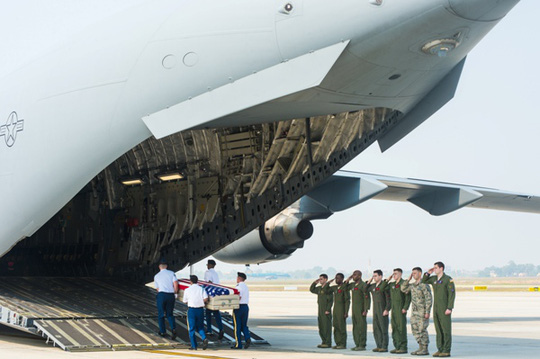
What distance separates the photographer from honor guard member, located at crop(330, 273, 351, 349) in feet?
40.0

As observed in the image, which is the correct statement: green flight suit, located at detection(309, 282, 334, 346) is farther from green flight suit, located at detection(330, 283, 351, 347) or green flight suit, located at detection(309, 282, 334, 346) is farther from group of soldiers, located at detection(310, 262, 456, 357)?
green flight suit, located at detection(330, 283, 351, 347)

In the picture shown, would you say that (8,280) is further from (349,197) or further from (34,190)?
(349,197)

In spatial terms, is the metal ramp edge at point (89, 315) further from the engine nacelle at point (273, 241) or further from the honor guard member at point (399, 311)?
the engine nacelle at point (273, 241)

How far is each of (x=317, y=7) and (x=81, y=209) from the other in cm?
884

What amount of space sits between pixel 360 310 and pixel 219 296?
2213 mm

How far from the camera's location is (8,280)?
551 inches

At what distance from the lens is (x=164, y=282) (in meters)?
12.1

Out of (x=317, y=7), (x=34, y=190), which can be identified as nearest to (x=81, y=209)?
(x=34, y=190)

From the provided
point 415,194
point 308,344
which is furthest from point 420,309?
point 415,194

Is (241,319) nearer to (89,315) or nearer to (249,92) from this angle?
(89,315)

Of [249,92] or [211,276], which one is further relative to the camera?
[211,276]

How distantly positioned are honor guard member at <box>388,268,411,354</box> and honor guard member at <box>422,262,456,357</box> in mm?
517

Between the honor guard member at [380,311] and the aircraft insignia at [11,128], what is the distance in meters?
6.04

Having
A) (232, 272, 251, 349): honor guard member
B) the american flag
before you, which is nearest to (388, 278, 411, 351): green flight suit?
(232, 272, 251, 349): honor guard member
